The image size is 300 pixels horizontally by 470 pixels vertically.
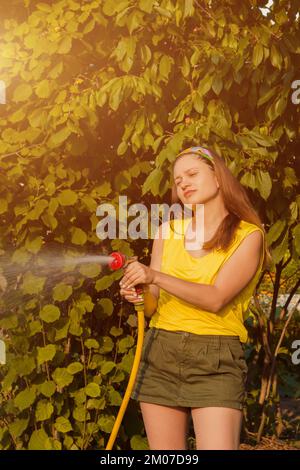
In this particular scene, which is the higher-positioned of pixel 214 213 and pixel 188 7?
pixel 188 7

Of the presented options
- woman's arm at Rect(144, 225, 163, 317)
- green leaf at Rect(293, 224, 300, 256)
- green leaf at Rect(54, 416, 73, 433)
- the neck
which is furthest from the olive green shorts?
green leaf at Rect(54, 416, 73, 433)

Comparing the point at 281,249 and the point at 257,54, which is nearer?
the point at 257,54

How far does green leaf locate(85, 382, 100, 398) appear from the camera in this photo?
455cm

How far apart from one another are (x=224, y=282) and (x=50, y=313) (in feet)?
5.43

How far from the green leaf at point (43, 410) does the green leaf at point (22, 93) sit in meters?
1.68

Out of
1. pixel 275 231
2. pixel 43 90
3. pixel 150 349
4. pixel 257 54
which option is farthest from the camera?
pixel 275 231

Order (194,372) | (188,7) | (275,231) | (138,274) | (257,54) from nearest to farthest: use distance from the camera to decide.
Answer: (138,274)
(194,372)
(188,7)
(257,54)
(275,231)

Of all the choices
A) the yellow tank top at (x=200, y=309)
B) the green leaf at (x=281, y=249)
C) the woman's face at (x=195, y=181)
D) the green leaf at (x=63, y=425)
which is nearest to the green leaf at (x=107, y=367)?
the green leaf at (x=63, y=425)

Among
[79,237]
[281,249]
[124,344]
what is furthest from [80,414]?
[281,249]

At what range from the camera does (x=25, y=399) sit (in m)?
4.54

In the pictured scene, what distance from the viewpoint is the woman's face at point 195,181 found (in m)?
3.29

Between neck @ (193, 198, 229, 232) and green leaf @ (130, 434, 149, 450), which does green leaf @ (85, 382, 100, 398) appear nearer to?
green leaf @ (130, 434, 149, 450)

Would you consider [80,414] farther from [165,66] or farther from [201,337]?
[165,66]
